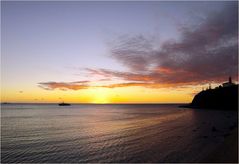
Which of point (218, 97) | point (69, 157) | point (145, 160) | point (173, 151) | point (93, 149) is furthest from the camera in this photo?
point (218, 97)

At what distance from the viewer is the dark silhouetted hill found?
14312 cm

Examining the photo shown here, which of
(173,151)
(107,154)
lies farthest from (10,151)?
(173,151)

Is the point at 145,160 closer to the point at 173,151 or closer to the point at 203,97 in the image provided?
the point at 173,151

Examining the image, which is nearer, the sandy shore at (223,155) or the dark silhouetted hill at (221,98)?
the sandy shore at (223,155)

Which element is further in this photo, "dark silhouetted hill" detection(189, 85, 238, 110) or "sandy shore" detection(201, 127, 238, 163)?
"dark silhouetted hill" detection(189, 85, 238, 110)

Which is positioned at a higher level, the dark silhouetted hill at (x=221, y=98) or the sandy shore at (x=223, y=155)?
the dark silhouetted hill at (x=221, y=98)

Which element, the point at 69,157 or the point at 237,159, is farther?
the point at 69,157

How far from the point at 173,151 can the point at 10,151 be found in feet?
67.6

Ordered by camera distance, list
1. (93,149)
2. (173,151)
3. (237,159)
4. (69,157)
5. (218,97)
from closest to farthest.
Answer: (237,159)
(69,157)
(173,151)
(93,149)
(218,97)

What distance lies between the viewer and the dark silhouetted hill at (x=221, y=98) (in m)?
143

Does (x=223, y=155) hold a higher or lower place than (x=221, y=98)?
lower

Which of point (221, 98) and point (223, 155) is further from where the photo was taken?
point (221, 98)

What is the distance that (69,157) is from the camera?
22359mm

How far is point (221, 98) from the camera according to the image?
6112 inches
